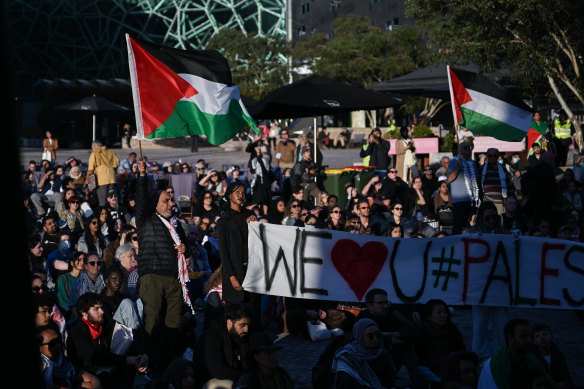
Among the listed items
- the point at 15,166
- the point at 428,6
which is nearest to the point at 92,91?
the point at 428,6

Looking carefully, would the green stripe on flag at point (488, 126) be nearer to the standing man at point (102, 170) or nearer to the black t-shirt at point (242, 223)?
the black t-shirt at point (242, 223)

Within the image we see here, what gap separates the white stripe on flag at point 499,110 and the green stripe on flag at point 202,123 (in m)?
3.67

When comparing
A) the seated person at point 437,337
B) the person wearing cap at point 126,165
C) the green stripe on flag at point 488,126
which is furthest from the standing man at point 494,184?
the person wearing cap at point 126,165

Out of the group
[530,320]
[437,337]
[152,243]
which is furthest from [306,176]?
[437,337]

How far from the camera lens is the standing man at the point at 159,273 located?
7.42 m

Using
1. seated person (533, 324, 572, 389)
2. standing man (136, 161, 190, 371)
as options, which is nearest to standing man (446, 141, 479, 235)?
standing man (136, 161, 190, 371)

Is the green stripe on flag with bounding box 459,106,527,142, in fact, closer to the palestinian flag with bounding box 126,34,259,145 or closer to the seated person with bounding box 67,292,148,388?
the palestinian flag with bounding box 126,34,259,145

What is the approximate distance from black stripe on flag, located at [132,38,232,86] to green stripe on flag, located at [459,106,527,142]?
3674 millimetres

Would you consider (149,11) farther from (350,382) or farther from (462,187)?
(350,382)

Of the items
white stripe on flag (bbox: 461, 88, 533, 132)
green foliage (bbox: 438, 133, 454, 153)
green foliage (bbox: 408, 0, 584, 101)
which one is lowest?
green foliage (bbox: 438, 133, 454, 153)

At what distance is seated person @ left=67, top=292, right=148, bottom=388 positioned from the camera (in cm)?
650

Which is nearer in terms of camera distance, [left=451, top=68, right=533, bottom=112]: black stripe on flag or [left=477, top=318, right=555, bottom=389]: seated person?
[left=477, top=318, right=555, bottom=389]: seated person

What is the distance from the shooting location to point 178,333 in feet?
Result: 25.2

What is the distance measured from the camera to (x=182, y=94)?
8875mm
